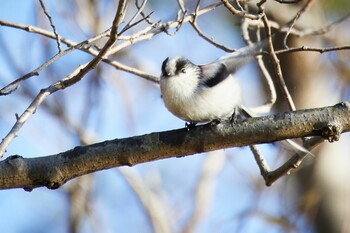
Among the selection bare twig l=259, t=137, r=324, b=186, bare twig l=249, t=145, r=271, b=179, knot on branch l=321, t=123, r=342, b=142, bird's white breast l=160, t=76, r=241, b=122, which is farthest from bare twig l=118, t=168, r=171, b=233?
knot on branch l=321, t=123, r=342, b=142

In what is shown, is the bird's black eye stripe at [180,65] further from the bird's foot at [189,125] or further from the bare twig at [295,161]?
the bare twig at [295,161]

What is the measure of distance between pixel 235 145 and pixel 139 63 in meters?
2.58

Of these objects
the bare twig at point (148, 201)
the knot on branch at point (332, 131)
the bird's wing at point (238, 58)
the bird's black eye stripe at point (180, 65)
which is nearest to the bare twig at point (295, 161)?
the knot on branch at point (332, 131)

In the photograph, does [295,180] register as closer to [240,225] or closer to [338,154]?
[338,154]

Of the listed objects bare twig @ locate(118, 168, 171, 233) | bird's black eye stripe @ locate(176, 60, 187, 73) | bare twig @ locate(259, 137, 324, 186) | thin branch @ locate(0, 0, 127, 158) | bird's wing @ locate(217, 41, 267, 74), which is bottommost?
bare twig @ locate(259, 137, 324, 186)

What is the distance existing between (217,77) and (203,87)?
0.21ft

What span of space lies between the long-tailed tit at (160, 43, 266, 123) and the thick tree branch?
13 cm

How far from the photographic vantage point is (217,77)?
6.91ft

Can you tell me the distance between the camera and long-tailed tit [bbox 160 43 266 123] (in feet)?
6.72

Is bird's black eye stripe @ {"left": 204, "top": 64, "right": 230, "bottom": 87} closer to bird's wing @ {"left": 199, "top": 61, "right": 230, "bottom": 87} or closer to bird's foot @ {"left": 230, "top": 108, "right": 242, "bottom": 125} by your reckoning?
bird's wing @ {"left": 199, "top": 61, "right": 230, "bottom": 87}

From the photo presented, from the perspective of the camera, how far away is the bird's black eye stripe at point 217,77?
6.88ft

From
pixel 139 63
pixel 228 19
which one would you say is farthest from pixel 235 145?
pixel 228 19

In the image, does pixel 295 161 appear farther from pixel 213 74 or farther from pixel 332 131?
pixel 213 74

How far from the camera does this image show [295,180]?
476 cm
